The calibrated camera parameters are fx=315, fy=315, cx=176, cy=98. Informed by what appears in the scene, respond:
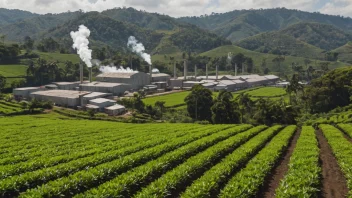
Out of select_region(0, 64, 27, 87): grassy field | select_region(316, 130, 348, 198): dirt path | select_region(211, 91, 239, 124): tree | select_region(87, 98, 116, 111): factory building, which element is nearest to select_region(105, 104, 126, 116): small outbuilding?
select_region(87, 98, 116, 111): factory building

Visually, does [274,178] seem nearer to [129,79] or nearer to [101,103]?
[101,103]

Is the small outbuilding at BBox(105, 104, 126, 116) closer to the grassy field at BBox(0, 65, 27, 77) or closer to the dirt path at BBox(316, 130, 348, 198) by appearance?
the dirt path at BBox(316, 130, 348, 198)

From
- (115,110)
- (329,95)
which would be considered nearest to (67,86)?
(115,110)

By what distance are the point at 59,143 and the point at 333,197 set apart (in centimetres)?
2721

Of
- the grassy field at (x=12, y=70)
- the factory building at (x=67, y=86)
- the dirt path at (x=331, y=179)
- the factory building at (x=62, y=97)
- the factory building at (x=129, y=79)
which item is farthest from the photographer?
the grassy field at (x=12, y=70)

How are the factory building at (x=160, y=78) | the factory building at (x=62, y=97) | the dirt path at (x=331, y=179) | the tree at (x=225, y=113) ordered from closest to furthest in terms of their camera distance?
the dirt path at (x=331, y=179), the tree at (x=225, y=113), the factory building at (x=62, y=97), the factory building at (x=160, y=78)

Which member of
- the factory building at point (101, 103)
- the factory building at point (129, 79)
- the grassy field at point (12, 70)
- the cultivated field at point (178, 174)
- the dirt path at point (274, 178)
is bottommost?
the factory building at point (101, 103)

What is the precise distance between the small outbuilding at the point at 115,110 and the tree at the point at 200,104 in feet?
63.4

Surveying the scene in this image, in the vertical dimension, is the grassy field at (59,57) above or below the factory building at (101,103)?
above

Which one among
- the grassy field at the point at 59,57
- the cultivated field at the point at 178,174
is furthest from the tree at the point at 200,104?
the grassy field at the point at 59,57

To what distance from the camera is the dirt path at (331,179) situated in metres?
19.1

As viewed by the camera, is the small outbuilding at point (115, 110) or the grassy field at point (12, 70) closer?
the small outbuilding at point (115, 110)

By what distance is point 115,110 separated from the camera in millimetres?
88438

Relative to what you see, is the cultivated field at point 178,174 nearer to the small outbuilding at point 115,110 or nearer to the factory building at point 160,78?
the small outbuilding at point 115,110
